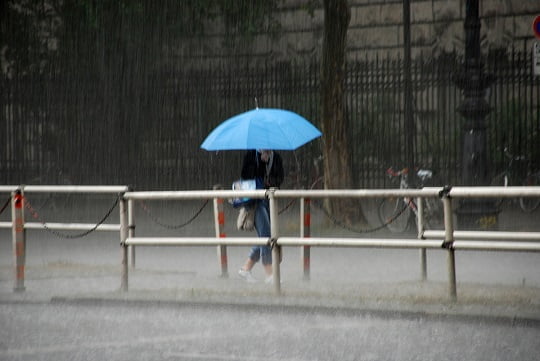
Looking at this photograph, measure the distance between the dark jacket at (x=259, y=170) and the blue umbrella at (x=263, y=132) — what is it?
0.93 feet

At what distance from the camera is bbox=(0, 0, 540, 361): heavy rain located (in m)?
9.27

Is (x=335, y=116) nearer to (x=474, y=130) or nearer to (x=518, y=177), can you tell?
(x=474, y=130)

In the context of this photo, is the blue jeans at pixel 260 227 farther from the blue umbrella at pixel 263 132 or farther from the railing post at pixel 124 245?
the railing post at pixel 124 245

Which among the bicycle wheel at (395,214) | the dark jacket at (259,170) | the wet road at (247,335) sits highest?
the dark jacket at (259,170)

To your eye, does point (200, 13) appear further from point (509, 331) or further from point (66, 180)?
point (509, 331)

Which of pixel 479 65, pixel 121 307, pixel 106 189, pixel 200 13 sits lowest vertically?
pixel 121 307

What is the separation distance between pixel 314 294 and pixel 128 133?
15.7 metres

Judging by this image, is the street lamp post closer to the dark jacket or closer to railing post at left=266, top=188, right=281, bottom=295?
the dark jacket

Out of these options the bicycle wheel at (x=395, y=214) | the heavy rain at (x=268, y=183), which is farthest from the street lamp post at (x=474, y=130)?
the bicycle wheel at (x=395, y=214)

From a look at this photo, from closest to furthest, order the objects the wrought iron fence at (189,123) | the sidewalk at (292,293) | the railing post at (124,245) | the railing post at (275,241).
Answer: the sidewalk at (292,293), the railing post at (275,241), the railing post at (124,245), the wrought iron fence at (189,123)

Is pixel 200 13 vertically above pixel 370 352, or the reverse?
pixel 200 13

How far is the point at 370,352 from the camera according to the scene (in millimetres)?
7965

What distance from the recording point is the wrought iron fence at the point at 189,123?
2325 centimetres

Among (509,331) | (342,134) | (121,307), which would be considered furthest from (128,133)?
(509,331)
